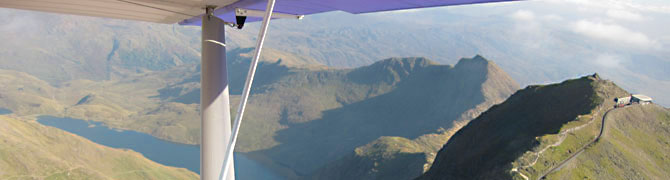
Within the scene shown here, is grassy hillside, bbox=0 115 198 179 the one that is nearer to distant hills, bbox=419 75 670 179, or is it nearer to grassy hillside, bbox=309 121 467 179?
grassy hillside, bbox=309 121 467 179

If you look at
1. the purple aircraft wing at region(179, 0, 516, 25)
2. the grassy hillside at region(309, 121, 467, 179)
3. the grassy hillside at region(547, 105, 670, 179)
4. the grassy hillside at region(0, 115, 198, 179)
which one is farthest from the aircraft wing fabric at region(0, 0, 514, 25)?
the grassy hillside at region(0, 115, 198, 179)

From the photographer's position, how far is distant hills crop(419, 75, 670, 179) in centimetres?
5612

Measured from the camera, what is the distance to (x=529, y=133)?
6975 cm

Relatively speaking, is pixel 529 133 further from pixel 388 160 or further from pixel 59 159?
pixel 59 159

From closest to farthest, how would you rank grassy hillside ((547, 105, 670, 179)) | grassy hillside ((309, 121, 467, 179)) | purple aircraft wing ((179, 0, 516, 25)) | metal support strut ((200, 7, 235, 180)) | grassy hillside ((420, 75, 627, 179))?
purple aircraft wing ((179, 0, 516, 25)) < metal support strut ((200, 7, 235, 180)) < grassy hillside ((547, 105, 670, 179)) < grassy hillside ((420, 75, 627, 179)) < grassy hillside ((309, 121, 467, 179))

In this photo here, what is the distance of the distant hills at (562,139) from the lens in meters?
56.1

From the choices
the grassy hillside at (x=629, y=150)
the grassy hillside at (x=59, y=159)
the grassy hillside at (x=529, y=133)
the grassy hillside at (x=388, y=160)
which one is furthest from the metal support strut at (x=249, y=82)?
the grassy hillside at (x=59, y=159)

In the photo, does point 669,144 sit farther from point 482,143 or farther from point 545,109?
point 482,143

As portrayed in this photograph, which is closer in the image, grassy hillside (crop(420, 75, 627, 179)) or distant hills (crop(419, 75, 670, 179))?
distant hills (crop(419, 75, 670, 179))

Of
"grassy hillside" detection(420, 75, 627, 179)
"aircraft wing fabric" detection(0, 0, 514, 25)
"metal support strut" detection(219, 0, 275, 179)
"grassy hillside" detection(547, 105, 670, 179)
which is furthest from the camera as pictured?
"grassy hillside" detection(420, 75, 627, 179)

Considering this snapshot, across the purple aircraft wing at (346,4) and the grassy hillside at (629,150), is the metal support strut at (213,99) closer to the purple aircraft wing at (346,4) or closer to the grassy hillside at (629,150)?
the purple aircraft wing at (346,4)

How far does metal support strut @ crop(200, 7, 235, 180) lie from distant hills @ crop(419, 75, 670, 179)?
59.5m

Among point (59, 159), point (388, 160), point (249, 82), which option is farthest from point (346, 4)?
point (59, 159)

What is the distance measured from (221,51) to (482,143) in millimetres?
82101
